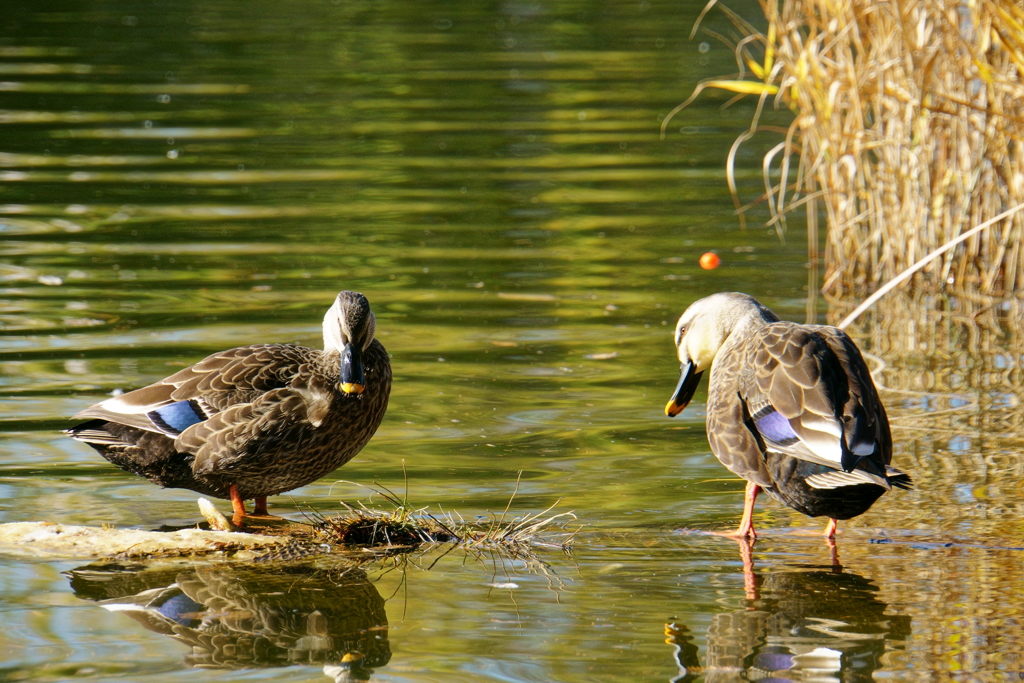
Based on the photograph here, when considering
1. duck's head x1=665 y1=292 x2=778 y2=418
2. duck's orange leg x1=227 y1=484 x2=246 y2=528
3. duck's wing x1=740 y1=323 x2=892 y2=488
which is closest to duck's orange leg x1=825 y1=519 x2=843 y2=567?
duck's wing x1=740 y1=323 x2=892 y2=488

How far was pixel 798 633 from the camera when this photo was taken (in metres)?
4.10

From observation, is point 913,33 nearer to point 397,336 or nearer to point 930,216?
point 930,216

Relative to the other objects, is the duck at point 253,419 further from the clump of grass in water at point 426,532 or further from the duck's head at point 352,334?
the clump of grass in water at point 426,532

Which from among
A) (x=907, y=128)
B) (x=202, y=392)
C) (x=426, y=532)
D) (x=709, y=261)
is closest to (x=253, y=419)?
(x=202, y=392)

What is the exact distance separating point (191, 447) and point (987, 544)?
9.11 ft

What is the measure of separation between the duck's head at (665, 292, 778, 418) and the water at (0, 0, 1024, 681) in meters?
0.40

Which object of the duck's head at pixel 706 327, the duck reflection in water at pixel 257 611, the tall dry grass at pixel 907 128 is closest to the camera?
the duck reflection in water at pixel 257 611

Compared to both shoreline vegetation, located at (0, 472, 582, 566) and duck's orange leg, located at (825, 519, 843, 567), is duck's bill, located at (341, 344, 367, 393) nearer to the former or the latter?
shoreline vegetation, located at (0, 472, 582, 566)

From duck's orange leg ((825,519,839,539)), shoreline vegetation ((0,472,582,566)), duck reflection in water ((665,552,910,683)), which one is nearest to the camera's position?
duck reflection in water ((665,552,910,683))

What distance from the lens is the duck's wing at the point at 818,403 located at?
4.29 m

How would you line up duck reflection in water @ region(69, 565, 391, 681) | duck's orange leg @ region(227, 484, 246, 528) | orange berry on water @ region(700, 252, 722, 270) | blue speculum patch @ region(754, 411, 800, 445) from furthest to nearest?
orange berry on water @ region(700, 252, 722, 270), duck's orange leg @ region(227, 484, 246, 528), blue speculum patch @ region(754, 411, 800, 445), duck reflection in water @ region(69, 565, 391, 681)

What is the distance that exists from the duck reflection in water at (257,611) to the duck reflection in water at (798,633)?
0.94 m

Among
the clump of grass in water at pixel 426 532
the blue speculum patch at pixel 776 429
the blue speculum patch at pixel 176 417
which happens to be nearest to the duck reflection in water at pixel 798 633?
the blue speculum patch at pixel 776 429

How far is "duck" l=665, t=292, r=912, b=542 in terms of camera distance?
432cm
